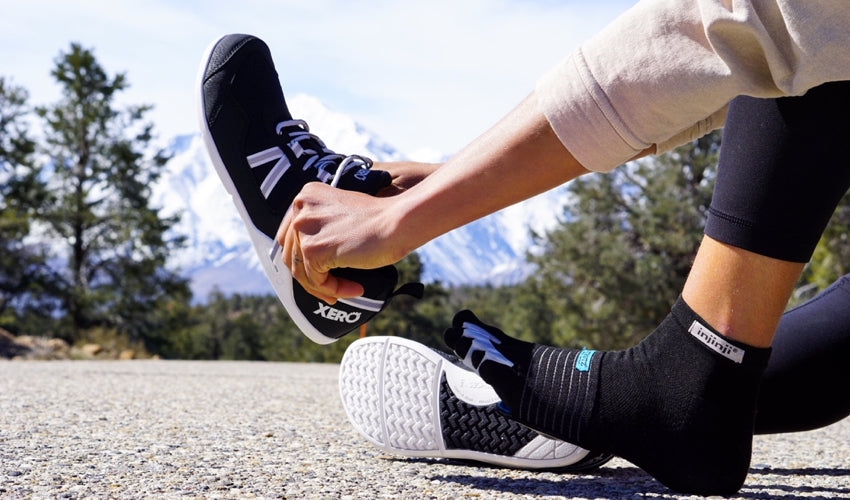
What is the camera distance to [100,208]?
17.0 meters

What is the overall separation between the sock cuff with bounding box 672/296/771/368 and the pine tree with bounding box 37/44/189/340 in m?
16.9

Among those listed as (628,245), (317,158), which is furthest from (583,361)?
(628,245)

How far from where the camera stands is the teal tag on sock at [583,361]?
1.37 m

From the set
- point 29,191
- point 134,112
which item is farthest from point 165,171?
point 29,191

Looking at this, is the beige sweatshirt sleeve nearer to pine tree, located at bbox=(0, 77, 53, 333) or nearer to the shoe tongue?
the shoe tongue

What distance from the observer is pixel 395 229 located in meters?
1.20

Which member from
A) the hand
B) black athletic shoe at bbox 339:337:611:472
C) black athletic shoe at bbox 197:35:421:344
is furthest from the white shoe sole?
the hand

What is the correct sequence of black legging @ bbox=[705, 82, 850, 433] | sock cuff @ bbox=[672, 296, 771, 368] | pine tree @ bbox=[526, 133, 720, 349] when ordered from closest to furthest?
black legging @ bbox=[705, 82, 850, 433]
sock cuff @ bbox=[672, 296, 771, 368]
pine tree @ bbox=[526, 133, 720, 349]

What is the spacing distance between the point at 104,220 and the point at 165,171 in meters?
1.70

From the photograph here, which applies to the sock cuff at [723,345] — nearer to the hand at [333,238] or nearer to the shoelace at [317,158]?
the hand at [333,238]

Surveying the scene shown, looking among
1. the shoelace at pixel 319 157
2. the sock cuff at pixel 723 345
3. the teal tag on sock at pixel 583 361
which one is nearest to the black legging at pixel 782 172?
the sock cuff at pixel 723 345

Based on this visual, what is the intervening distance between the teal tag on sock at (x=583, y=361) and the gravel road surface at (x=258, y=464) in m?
0.23

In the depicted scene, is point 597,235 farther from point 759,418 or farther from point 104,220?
point 759,418

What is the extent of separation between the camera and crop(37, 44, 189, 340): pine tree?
16750 mm
